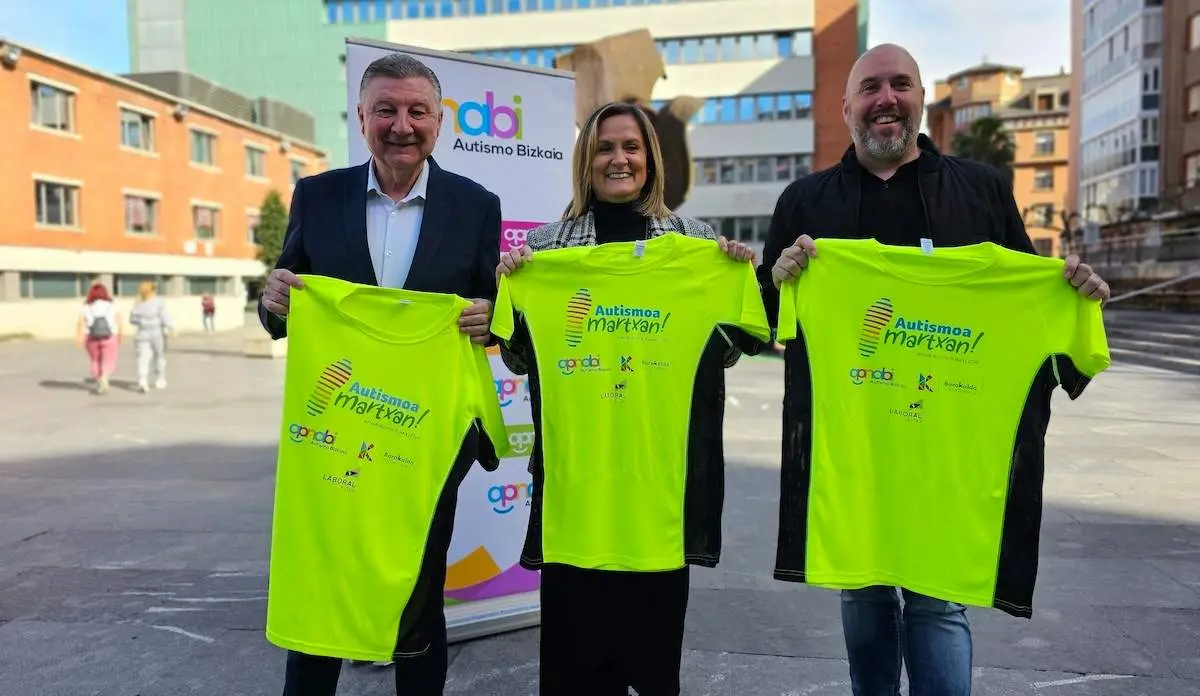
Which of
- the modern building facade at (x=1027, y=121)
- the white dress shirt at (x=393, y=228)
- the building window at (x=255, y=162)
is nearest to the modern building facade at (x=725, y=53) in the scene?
the building window at (x=255, y=162)

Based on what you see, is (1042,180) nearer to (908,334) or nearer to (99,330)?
(99,330)

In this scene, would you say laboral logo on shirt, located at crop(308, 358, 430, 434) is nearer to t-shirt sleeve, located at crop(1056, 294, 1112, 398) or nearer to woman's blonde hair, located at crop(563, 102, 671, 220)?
woman's blonde hair, located at crop(563, 102, 671, 220)

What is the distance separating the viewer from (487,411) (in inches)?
99.6

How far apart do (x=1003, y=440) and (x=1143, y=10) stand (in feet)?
157

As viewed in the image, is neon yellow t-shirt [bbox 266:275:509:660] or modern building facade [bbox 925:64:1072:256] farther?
modern building facade [bbox 925:64:1072:256]

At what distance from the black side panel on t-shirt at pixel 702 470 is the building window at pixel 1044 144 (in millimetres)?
81447

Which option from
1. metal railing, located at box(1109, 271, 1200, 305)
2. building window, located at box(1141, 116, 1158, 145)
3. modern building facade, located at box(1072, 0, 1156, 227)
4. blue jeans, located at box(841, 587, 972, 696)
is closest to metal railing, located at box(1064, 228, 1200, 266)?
metal railing, located at box(1109, 271, 1200, 305)

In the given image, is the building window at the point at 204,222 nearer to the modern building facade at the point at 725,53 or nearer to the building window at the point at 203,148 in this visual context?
the building window at the point at 203,148

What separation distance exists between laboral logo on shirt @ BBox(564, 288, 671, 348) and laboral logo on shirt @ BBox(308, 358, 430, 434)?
546 millimetres

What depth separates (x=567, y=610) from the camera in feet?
8.46

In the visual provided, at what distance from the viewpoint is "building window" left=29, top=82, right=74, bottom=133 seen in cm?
2878

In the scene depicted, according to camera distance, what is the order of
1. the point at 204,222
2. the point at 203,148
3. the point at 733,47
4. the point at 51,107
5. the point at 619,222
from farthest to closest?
the point at 733,47 → the point at 204,222 → the point at 203,148 → the point at 51,107 → the point at 619,222

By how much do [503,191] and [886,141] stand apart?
74.3 inches

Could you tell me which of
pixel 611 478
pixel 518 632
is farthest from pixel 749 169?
pixel 611 478
